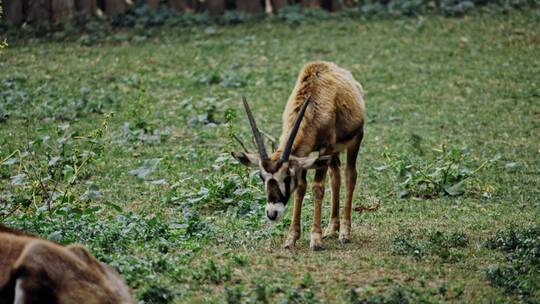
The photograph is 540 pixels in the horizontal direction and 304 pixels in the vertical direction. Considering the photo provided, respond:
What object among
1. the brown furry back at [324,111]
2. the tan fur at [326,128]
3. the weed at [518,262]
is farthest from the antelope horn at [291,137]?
the weed at [518,262]

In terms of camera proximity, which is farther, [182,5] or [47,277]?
[182,5]

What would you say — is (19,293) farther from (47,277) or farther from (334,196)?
(334,196)

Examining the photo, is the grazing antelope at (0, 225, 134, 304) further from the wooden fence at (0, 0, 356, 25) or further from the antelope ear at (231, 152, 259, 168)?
the wooden fence at (0, 0, 356, 25)

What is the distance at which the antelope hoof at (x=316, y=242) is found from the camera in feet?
32.8

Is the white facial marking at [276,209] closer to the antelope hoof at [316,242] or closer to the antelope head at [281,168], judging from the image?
the antelope head at [281,168]

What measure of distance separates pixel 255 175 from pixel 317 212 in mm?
2059

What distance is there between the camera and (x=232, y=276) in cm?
848

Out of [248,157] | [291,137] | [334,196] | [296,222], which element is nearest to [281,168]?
[291,137]

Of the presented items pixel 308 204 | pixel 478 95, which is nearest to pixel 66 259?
pixel 308 204

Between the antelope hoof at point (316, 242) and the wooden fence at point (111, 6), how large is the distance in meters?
13.6

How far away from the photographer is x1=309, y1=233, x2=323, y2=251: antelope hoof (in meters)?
10.0

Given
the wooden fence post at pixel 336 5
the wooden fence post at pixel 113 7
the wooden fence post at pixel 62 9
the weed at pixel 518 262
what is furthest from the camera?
the wooden fence post at pixel 336 5

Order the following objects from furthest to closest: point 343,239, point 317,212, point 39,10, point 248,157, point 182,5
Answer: point 182,5, point 39,10, point 343,239, point 317,212, point 248,157

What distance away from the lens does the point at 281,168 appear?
952 centimetres
